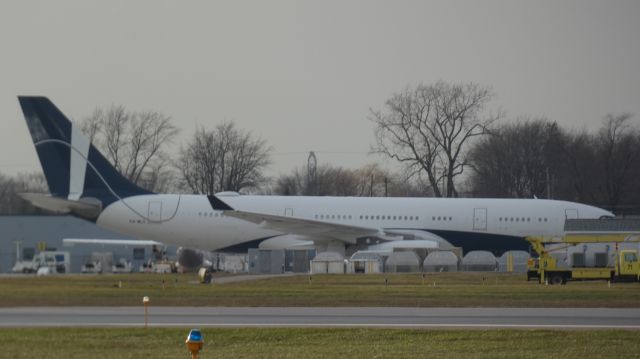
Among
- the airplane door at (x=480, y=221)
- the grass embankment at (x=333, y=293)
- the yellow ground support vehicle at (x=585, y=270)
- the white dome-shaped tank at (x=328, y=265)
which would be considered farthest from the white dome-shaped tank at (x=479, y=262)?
the yellow ground support vehicle at (x=585, y=270)

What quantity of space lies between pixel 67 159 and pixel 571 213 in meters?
23.6

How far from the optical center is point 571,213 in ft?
186

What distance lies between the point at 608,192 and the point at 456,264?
42.1 meters

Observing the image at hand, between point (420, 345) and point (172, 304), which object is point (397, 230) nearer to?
point (172, 304)

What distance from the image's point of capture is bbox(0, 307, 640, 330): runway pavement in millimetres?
24953

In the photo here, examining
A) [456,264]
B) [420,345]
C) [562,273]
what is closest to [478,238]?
[456,264]

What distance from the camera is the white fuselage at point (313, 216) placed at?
56156mm

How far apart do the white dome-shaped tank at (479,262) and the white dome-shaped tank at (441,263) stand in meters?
0.55

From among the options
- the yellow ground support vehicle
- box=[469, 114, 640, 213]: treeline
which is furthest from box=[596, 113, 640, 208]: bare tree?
the yellow ground support vehicle

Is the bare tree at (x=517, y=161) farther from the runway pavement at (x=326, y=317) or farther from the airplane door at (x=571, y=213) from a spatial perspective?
the runway pavement at (x=326, y=317)

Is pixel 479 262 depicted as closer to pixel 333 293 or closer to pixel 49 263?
A: pixel 333 293

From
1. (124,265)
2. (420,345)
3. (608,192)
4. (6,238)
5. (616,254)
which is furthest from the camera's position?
(608,192)

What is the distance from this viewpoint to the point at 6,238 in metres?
82.9

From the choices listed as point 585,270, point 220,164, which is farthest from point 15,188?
point 585,270
